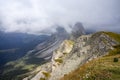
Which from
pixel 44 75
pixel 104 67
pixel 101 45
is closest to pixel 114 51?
pixel 101 45

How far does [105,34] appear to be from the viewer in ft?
205

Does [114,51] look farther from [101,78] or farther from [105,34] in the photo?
[101,78]

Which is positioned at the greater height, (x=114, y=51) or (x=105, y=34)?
(x=105, y=34)

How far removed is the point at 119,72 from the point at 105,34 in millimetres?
32067

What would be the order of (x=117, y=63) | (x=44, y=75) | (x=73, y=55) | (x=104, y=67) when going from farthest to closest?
(x=44, y=75), (x=73, y=55), (x=117, y=63), (x=104, y=67)

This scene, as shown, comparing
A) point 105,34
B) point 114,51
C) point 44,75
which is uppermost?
point 105,34

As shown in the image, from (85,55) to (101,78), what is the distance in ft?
129

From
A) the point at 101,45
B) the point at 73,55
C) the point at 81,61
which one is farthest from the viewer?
the point at 73,55

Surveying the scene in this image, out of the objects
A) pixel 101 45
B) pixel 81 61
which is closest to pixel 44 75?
pixel 81 61

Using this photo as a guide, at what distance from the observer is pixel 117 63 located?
3678 centimetres

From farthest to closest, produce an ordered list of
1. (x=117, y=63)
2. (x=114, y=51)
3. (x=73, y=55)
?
(x=73, y=55) → (x=114, y=51) → (x=117, y=63)

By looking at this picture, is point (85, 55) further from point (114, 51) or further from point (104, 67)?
point (104, 67)

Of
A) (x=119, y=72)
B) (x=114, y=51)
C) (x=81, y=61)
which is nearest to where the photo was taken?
(x=119, y=72)

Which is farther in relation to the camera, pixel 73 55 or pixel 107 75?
pixel 73 55
